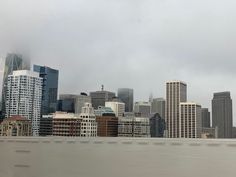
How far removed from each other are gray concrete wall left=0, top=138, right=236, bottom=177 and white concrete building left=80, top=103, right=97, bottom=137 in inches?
1972

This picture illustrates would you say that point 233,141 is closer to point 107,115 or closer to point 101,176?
point 101,176

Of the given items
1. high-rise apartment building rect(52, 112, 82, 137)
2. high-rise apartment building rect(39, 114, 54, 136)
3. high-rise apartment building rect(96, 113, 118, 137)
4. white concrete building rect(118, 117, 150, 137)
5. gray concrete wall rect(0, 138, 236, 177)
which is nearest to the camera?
gray concrete wall rect(0, 138, 236, 177)

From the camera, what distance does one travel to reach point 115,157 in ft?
41.3

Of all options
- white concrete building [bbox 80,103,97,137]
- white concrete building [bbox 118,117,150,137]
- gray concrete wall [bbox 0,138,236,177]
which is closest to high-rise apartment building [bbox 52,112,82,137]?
white concrete building [bbox 80,103,97,137]

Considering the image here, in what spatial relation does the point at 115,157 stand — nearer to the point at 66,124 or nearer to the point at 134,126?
the point at 66,124

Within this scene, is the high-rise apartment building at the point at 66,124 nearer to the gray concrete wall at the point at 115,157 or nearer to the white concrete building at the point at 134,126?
the white concrete building at the point at 134,126

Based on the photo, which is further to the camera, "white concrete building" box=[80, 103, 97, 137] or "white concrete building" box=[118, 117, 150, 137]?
"white concrete building" box=[118, 117, 150, 137]

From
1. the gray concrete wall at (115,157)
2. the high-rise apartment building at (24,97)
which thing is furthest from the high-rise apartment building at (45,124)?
the gray concrete wall at (115,157)

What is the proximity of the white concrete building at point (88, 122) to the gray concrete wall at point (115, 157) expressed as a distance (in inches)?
1972

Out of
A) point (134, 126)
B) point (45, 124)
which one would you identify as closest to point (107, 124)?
point (134, 126)

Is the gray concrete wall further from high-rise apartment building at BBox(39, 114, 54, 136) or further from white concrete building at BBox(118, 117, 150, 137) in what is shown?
white concrete building at BBox(118, 117, 150, 137)

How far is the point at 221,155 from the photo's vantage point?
9.94 meters

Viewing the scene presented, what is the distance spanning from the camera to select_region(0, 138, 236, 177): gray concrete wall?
10.1m

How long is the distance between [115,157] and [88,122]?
59.4 metres
